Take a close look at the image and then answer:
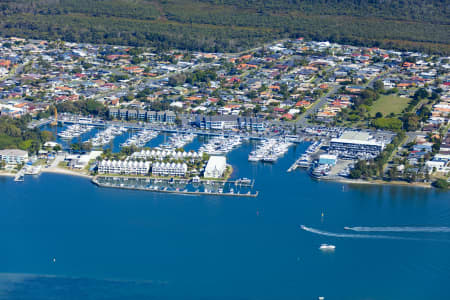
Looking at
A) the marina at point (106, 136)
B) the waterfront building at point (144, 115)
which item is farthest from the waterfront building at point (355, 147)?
the marina at point (106, 136)

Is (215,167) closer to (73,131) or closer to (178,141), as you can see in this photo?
(178,141)

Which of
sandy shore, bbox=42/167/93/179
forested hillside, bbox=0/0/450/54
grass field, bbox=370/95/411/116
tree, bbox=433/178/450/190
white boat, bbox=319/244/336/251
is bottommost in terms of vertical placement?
white boat, bbox=319/244/336/251

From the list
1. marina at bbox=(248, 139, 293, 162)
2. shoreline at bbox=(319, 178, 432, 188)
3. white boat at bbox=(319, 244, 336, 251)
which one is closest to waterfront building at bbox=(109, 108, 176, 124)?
A: marina at bbox=(248, 139, 293, 162)

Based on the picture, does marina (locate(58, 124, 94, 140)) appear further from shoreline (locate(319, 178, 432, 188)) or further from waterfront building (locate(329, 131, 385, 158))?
shoreline (locate(319, 178, 432, 188))

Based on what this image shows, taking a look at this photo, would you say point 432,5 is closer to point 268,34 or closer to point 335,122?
point 268,34

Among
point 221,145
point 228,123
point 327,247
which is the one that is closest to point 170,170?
point 221,145

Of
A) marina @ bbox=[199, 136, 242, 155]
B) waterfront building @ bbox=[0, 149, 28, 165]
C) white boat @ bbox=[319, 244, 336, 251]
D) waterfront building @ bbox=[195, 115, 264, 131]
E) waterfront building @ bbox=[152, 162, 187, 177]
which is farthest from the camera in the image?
waterfront building @ bbox=[195, 115, 264, 131]
